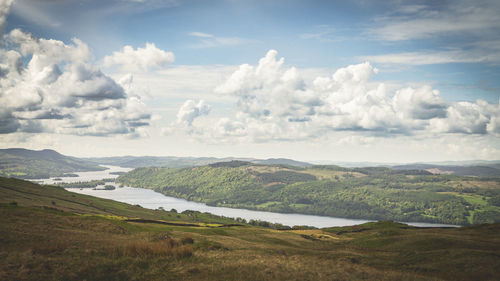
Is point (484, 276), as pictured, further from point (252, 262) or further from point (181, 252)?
point (181, 252)

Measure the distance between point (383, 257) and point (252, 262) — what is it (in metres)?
21.9

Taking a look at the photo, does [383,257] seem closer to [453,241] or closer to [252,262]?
[453,241]

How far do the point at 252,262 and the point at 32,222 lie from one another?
23158mm

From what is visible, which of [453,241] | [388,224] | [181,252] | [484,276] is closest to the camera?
[181,252]

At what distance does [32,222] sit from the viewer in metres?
31.5

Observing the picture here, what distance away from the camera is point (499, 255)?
113 feet

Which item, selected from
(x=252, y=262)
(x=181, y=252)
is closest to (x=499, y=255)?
(x=252, y=262)

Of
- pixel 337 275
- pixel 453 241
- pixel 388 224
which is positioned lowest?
pixel 388 224

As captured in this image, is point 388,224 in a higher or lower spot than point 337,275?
lower

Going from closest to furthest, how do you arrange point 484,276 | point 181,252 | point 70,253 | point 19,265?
1. point 19,265
2. point 70,253
3. point 181,252
4. point 484,276

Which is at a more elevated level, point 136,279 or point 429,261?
point 136,279

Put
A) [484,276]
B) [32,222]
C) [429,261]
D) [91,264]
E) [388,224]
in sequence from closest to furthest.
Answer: [91,264]
[484,276]
[32,222]
[429,261]
[388,224]

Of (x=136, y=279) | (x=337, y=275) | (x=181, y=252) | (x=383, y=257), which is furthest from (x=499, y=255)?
(x=136, y=279)

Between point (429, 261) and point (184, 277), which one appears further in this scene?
point (429, 261)
